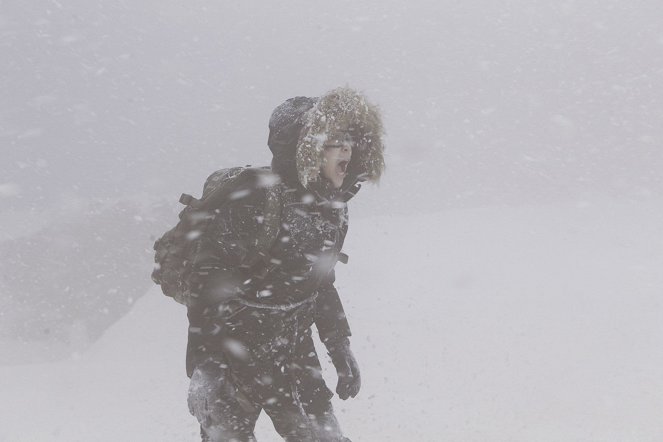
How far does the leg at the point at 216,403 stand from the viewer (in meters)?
2.15

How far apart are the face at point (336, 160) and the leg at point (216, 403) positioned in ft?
2.95

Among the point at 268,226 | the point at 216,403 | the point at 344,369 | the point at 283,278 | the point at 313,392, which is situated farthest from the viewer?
the point at 344,369

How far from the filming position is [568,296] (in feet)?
55.4

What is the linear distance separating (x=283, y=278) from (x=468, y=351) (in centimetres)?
1133

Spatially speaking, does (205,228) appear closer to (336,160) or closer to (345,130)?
(336,160)

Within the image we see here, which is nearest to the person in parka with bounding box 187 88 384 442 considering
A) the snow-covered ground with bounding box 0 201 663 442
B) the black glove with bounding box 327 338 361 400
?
the black glove with bounding box 327 338 361 400

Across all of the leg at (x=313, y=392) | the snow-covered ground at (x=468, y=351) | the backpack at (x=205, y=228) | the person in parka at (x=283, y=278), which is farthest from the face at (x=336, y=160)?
the snow-covered ground at (x=468, y=351)

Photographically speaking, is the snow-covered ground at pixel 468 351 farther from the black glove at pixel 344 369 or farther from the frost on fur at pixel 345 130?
the frost on fur at pixel 345 130

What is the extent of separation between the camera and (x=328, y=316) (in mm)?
2893

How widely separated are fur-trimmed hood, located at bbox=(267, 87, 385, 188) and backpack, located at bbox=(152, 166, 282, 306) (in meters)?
0.11

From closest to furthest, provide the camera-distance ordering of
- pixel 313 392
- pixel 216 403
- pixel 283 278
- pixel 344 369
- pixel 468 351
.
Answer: pixel 216 403, pixel 283 278, pixel 313 392, pixel 344 369, pixel 468 351

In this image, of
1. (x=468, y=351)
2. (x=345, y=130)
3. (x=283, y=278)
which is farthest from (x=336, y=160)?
(x=468, y=351)

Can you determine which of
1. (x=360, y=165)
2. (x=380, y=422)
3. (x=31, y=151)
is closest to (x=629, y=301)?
(x=380, y=422)

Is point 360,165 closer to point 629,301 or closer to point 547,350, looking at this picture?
point 547,350
